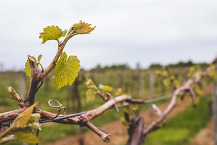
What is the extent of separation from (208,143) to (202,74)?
3.79 meters

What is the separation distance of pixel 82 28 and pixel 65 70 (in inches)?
5.9

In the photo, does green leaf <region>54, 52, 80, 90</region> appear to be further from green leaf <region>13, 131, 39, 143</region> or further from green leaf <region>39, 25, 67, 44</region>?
green leaf <region>13, 131, 39, 143</region>

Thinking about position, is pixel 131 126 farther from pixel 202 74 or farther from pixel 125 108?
pixel 202 74

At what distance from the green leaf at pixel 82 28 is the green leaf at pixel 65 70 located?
9cm

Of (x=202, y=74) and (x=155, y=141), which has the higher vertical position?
(x=202, y=74)

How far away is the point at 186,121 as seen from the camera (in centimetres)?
828

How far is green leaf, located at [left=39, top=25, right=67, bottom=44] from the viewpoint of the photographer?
0.60 m

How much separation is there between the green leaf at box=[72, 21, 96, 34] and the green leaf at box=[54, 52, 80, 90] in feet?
0.29

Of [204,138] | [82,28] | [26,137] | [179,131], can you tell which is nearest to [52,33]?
[82,28]

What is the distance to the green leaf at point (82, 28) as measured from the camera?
0.62 m

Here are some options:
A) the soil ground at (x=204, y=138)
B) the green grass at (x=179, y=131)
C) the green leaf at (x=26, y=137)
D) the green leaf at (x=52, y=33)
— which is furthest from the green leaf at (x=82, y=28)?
the soil ground at (x=204, y=138)

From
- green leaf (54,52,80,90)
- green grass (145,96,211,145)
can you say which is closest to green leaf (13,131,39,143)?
green leaf (54,52,80,90)

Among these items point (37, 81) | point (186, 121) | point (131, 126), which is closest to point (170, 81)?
point (131, 126)

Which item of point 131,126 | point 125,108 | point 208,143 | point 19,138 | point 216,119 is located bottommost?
point 208,143
